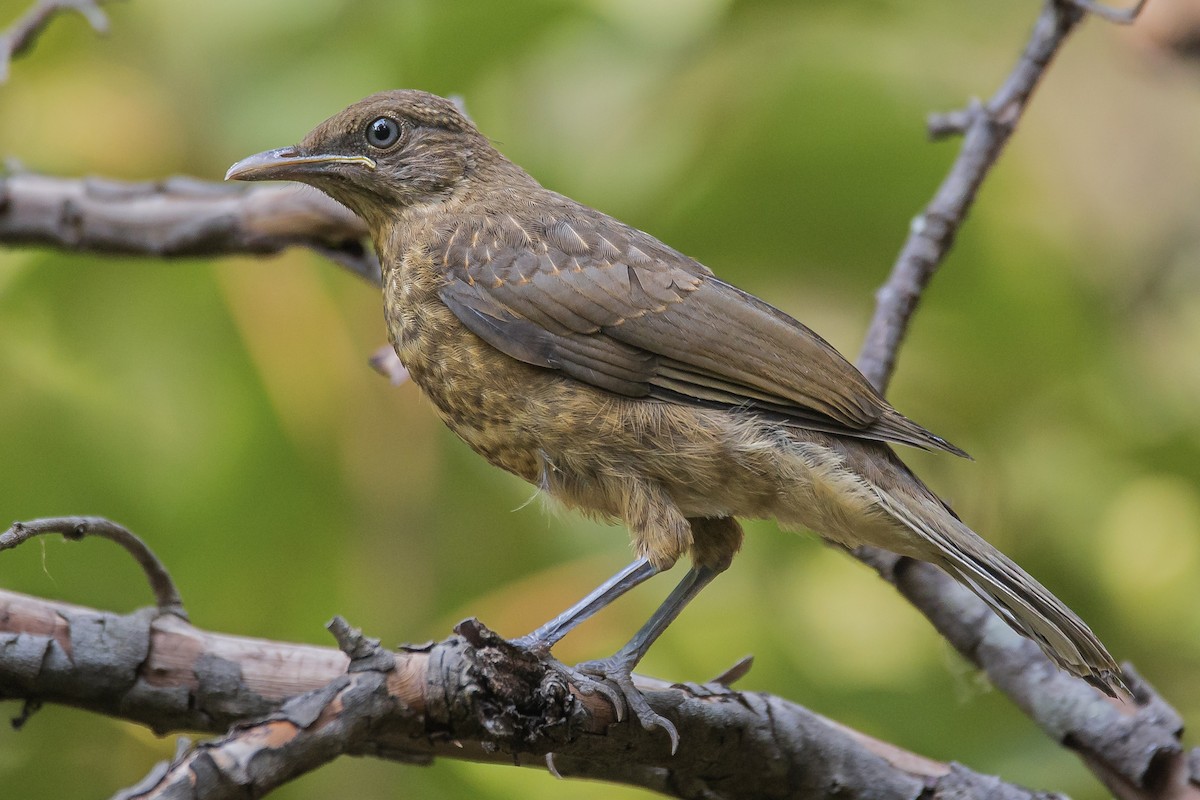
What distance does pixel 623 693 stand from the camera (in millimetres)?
2629

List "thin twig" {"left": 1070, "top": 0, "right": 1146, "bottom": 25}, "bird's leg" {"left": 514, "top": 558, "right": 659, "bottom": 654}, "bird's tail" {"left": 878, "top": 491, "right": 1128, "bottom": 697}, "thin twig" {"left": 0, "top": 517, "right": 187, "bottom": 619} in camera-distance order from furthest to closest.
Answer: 1. "thin twig" {"left": 1070, "top": 0, "right": 1146, "bottom": 25}
2. "bird's leg" {"left": 514, "top": 558, "right": 659, "bottom": 654}
3. "bird's tail" {"left": 878, "top": 491, "right": 1128, "bottom": 697}
4. "thin twig" {"left": 0, "top": 517, "right": 187, "bottom": 619}

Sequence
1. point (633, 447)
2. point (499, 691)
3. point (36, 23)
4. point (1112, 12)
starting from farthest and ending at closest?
point (36, 23)
point (1112, 12)
point (633, 447)
point (499, 691)

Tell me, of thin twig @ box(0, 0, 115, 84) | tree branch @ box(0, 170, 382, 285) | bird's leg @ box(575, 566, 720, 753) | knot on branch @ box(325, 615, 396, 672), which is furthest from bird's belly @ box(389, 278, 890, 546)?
thin twig @ box(0, 0, 115, 84)

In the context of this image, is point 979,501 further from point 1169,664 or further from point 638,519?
point 638,519

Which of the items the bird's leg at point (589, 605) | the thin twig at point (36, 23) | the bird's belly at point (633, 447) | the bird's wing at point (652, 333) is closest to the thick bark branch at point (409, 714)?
the bird's leg at point (589, 605)

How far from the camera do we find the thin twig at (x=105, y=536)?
7.49ft

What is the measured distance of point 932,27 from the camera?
5977 mm

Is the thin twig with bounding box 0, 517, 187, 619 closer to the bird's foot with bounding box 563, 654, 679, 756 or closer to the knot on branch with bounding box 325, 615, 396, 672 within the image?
the knot on branch with bounding box 325, 615, 396, 672

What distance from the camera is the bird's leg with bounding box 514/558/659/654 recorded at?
290 centimetres

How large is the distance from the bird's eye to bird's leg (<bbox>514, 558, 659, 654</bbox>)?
1.35 meters

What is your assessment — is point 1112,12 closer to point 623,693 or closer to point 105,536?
point 623,693

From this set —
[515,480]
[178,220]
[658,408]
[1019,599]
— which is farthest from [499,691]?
[515,480]

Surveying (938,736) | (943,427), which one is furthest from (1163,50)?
(938,736)

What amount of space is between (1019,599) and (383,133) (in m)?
2.05
